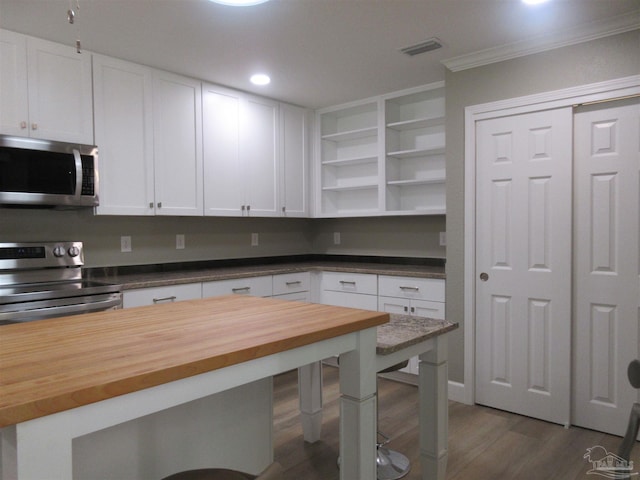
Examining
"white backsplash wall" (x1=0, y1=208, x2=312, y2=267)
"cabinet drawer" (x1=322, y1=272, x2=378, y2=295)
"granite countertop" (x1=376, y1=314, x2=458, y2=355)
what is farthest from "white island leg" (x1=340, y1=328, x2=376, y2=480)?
"white backsplash wall" (x1=0, y1=208, x2=312, y2=267)

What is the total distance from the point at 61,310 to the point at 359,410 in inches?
74.5

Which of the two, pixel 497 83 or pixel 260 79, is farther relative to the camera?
pixel 260 79

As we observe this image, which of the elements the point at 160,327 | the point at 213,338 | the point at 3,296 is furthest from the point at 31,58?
the point at 213,338

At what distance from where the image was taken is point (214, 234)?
4039mm

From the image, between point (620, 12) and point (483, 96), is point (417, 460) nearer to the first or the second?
point (483, 96)

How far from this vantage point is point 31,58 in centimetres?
265

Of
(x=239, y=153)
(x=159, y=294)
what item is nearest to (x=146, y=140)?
(x=239, y=153)

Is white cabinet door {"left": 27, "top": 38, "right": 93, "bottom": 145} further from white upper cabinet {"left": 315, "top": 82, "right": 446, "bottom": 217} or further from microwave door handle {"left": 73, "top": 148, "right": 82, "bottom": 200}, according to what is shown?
white upper cabinet {"left": 315, "top": 82, "right": 446, "bottom": 217}

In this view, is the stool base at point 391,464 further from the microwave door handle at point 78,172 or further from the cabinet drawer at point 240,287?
the microwave door handle at point 78,172

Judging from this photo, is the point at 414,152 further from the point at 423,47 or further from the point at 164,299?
the point at 164,299

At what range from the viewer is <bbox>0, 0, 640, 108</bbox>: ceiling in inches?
92.0

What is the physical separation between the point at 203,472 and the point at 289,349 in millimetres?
394

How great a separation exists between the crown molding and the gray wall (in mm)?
34

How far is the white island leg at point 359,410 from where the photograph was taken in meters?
1.43
